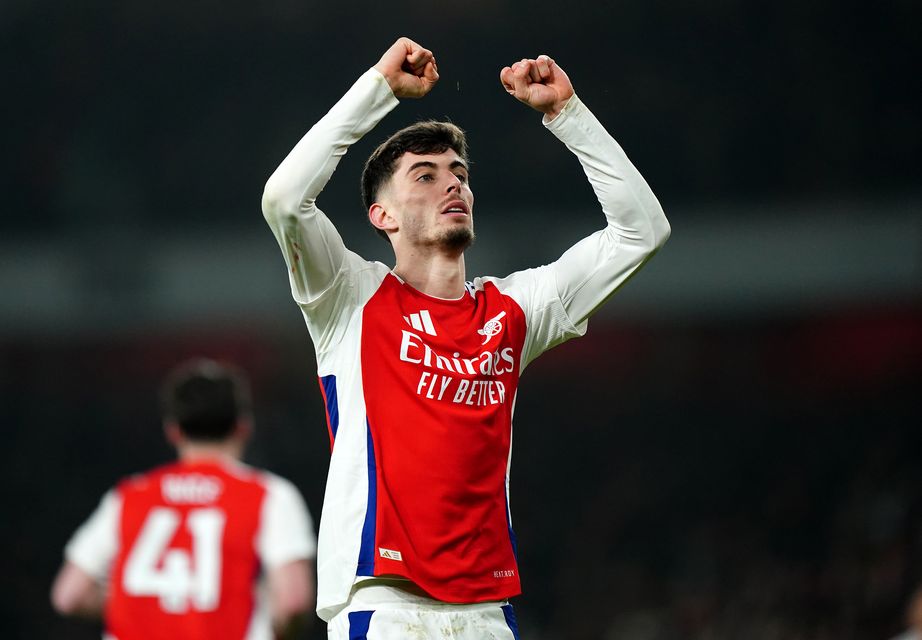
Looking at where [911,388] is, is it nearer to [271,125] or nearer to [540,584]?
[540,584]

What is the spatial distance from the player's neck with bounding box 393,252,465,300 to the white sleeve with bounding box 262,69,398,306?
0.83 ft

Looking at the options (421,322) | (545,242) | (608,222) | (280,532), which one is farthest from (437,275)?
(545,242)

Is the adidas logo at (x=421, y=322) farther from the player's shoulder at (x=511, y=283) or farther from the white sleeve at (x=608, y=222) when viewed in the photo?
the white sleeve at (x=608, y=222)

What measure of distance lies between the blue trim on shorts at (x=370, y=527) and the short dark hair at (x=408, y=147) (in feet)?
2.65

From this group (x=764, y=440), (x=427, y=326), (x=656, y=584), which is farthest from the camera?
(x=764, y=440)

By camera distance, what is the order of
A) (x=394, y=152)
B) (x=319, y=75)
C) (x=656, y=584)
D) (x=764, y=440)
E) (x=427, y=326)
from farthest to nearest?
(x=319, y=75) < (x=764, y=440) < (x=656, y=584) < (x=394, y=152) < (x=427, y=326)

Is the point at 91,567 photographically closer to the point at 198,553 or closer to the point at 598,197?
the point at 198,553

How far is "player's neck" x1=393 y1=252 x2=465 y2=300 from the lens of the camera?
3505 mm

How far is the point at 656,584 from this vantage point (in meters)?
10.5

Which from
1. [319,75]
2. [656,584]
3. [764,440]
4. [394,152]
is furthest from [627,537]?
[394,152]

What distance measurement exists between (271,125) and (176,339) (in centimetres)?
230

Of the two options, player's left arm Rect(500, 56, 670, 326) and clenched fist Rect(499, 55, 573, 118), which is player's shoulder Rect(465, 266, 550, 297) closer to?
player's left arm Rect(500, 56, 670, 326)

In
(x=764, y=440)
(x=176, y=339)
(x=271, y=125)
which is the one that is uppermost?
(x=271, y=125)

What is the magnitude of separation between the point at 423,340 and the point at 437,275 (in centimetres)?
26
